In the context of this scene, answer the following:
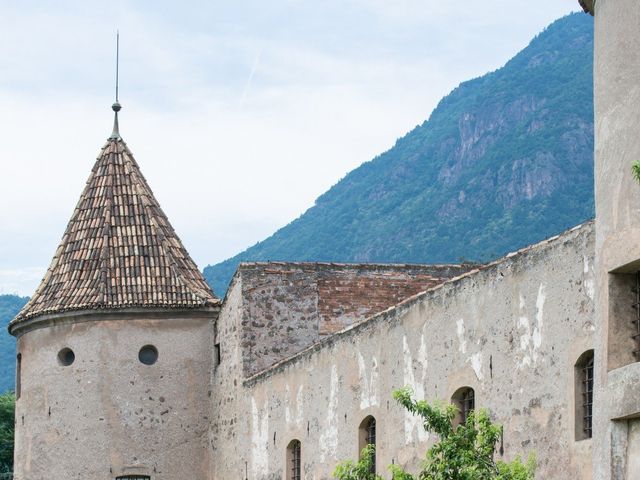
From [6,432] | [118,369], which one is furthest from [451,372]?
[6,432]

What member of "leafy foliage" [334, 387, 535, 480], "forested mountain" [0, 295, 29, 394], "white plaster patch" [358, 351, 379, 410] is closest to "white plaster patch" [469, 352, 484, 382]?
"white plaster patch" [358, 351, 379, 410]

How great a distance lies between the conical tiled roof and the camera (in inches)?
1390

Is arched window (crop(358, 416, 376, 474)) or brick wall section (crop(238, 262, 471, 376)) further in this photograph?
brick wall section (crop(238, 262, 471, 376))

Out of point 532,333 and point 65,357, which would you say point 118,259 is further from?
point 532,333

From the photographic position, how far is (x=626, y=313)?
14.4 metres

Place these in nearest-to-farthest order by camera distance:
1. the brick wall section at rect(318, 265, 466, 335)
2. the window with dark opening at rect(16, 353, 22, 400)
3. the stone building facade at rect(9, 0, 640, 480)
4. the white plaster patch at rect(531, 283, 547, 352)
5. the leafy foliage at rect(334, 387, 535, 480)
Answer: the stone building facade at rect(9, 0, 640, 480) → the leafy foliage at rect(334, 387, 535, 480) → the white plaster patch at rect(531, 283, 547, 352) → the brick wall section at rect(318, 265, 466, 335) → the window with dark opening at rect(16, 353, 22, 400)

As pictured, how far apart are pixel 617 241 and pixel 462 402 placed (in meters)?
8.78

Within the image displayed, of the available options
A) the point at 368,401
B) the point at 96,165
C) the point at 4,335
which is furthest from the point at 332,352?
the point at 4,335

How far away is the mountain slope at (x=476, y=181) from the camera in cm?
11394

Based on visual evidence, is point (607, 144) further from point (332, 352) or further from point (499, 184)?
point (499, 184)

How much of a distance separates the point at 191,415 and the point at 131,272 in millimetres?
3305

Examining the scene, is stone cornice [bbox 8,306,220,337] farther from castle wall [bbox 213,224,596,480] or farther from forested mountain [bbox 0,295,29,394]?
forested mountain [bbox 0,295,29,394]

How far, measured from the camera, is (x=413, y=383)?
957 inches

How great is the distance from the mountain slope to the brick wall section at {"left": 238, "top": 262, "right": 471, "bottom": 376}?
68.8 m
